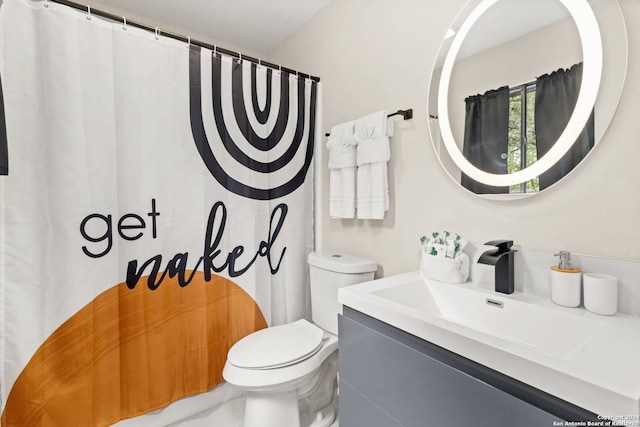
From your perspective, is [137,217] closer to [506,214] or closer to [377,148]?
[377,148]

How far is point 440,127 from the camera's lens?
4.00 ft

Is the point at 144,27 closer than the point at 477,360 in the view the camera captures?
No

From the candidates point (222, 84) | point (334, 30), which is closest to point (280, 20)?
point (334, 30)

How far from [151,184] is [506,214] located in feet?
4.82

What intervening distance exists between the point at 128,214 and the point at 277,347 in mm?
887

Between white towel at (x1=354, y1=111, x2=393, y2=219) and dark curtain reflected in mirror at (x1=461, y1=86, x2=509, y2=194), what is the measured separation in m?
0.35

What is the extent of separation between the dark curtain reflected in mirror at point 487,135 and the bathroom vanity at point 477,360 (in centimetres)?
42

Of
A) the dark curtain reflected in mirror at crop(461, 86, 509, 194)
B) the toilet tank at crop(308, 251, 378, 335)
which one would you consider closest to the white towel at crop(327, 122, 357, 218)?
the toilet tank at crop(308, 251, 378, 335)

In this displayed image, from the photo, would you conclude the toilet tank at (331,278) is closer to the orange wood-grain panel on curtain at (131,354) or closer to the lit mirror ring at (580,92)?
the orange wood-grain panel on curtain at (131,354)

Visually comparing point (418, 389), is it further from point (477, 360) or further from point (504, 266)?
point (504, 266)

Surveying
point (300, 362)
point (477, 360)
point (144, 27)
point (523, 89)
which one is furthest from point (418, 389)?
point (144, 27)

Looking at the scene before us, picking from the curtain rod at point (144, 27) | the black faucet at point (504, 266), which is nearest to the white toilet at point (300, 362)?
the black faucet at point (504, 266)

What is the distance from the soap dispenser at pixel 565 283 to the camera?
0.83m

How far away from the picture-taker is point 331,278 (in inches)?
59.9
